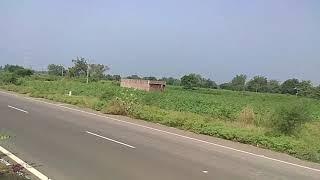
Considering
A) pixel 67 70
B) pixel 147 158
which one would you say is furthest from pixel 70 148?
pixel 67 70

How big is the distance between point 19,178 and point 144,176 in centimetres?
268

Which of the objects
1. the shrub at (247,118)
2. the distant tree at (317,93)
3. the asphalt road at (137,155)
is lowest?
the asphalt road at (137,155)

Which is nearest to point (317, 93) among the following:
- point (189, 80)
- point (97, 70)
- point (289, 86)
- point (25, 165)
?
point (289, 86)

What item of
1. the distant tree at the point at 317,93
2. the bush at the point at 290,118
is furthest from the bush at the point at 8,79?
the bush at the point at 290,118

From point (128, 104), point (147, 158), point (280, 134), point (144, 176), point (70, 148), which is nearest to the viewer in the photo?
point (144, 176)

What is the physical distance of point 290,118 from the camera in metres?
18.7

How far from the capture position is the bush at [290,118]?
1856cm

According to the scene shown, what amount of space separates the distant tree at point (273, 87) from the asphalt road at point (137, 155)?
99.9 m

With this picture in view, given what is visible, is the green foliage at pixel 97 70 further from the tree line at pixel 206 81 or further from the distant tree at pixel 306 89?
the distant tree at pixel 306 89

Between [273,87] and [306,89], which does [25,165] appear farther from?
[273,87]

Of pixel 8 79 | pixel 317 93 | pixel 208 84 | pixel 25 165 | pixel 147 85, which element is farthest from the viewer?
pixel 208 84

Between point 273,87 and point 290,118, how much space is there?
10099cm

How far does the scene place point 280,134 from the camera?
18312mm

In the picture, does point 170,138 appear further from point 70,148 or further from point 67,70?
point 67,70
